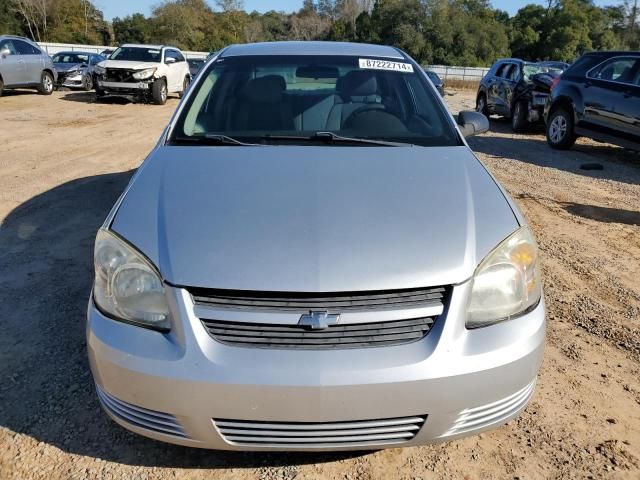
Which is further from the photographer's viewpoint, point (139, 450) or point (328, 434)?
point (139, 450)

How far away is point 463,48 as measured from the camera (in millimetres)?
55656

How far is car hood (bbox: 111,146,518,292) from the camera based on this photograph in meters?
1.88

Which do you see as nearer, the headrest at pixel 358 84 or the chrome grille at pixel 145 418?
the chrome grille at pixel 145 418

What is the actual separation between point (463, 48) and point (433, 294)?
58.8 metres

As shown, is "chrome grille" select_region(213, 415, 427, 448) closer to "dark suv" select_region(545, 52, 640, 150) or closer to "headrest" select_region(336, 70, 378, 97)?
"headrest" select_region(336, 70, 378, 97)

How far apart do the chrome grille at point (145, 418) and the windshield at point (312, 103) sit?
1391 millimetres

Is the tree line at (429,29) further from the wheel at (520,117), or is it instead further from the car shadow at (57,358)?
the car shadow at (57,358)

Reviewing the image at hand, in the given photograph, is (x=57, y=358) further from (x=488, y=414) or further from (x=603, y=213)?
(x=603, y=213)

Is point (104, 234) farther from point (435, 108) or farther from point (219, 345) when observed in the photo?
point (435, 108)

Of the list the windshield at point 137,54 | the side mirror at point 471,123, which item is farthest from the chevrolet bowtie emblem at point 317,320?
the windshield at point 137,54

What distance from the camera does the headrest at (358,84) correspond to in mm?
3406

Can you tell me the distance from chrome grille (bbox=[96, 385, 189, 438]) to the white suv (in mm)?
14500

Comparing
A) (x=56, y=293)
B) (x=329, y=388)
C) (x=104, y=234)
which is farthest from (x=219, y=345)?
(x=56, y=293)

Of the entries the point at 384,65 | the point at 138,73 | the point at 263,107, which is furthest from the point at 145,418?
the point at 138,73
